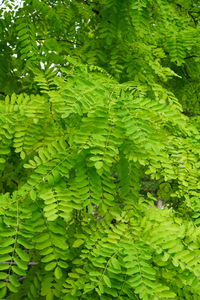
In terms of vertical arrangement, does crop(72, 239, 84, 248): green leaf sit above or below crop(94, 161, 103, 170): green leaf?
below

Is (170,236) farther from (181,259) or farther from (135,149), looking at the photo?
(135,149)

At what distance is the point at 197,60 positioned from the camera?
3.20 m

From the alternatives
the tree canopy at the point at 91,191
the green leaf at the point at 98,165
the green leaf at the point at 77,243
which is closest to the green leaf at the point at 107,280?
the tree canopy at the point at 91,191

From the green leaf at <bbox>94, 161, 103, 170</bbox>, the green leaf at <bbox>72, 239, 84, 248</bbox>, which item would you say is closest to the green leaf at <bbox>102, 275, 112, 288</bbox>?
the green leaf at <bbox>72, 239, 84, 248</bbox>

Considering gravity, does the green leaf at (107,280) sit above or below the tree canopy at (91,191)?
below

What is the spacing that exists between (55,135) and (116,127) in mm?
371

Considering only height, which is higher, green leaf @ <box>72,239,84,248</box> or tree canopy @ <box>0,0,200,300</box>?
tree canopy @ <box>0,0,200,300</box>

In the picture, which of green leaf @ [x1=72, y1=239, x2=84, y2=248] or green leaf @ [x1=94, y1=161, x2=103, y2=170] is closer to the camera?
green leaf @ [x1=94, y1=161, x2=103, y2=170]

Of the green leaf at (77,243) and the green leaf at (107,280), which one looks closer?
the green leaf at (107,280)

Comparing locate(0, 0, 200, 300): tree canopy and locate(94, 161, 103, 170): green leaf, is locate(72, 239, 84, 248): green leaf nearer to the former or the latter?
locate(0, 0, 200, 300): tree canopy

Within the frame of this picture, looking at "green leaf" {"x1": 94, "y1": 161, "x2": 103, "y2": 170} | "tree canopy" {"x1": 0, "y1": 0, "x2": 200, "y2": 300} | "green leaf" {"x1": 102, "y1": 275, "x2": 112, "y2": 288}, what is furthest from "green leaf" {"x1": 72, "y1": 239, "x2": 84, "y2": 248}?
"green leaf" {"x1": 94, "y1": 161, "x2": 103, "y2": 170}

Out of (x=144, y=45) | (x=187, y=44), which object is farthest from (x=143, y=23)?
(x=187, y=44)

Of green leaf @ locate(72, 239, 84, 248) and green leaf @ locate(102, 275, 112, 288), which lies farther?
green leaf @ locate(72, 239, 84, 248)

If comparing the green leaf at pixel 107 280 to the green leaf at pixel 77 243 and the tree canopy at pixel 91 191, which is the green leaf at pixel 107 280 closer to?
the tree canopy at pixel 91 191
